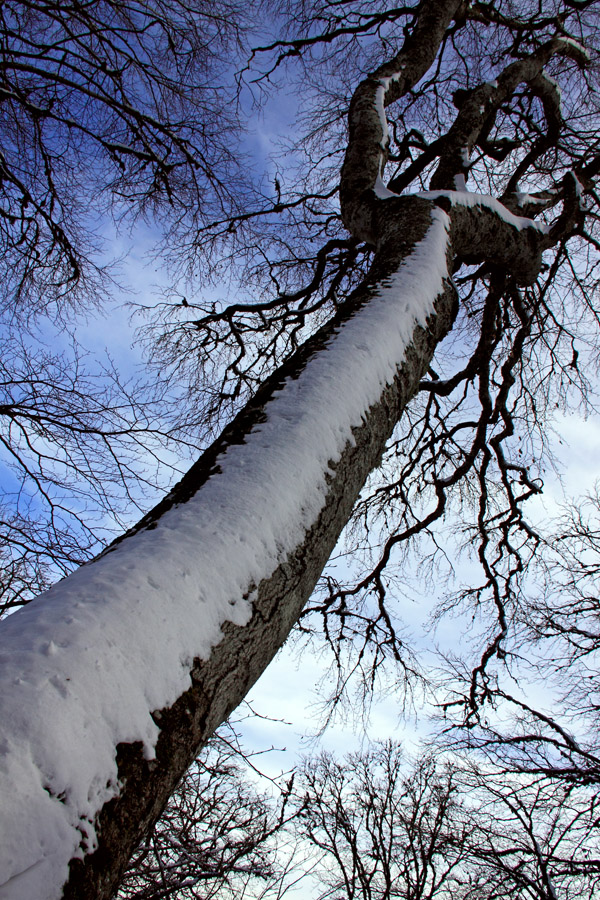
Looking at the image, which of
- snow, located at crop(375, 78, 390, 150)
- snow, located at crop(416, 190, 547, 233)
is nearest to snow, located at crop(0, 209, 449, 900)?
snow, located at crop(416, 190, 547, 233)

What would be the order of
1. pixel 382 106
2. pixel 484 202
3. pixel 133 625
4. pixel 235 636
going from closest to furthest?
pixel 133 625 → pixel 235 636 → pixel 484 202 → pixel 382 106

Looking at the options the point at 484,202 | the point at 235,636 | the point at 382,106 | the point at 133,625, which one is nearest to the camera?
the point at 133,625

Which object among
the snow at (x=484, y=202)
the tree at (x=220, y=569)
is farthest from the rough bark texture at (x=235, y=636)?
the snow at (x=484, y=202)

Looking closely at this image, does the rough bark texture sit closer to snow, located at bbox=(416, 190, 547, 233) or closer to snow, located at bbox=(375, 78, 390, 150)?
snow, located at bbox=(416, 190, 547, 233)

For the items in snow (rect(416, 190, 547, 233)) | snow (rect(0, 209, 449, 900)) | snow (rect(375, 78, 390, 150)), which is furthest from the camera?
snow (rect(375, 78, 390, 150))

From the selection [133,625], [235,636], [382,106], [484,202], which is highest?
[382,106]

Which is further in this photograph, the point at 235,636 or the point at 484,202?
the point at 484,202

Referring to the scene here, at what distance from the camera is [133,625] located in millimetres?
834

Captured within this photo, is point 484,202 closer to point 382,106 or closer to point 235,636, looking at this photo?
point 382,106

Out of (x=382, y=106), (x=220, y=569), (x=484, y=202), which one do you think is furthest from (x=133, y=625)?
(x=382, y=106)

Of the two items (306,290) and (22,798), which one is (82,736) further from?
(306,290)

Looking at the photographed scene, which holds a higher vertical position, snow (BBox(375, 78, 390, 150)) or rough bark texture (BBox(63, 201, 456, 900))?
snow (BBox(375, 78, 390, 150))

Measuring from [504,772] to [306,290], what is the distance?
670cm

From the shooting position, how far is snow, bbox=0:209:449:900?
2.04ft
